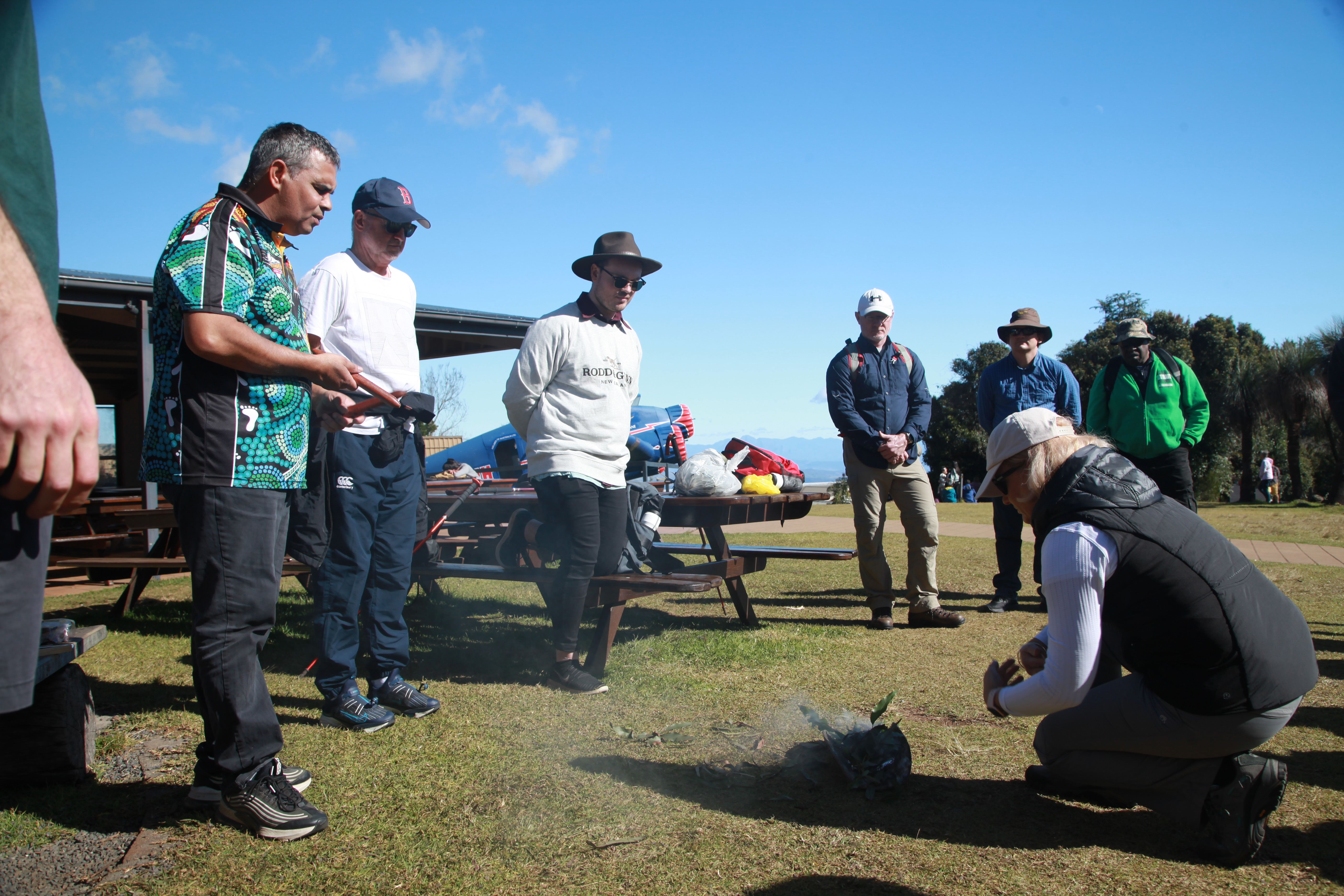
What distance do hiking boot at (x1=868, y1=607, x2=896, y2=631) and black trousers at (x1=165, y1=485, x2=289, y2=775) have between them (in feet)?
12.4

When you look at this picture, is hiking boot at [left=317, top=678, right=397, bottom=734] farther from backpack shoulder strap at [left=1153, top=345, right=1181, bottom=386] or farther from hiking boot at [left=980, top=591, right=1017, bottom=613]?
backpack shoulder strap at [left=1153, top=345, right=1181, bottom=386]

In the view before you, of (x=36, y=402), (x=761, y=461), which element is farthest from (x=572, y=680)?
(x=36, y=402)

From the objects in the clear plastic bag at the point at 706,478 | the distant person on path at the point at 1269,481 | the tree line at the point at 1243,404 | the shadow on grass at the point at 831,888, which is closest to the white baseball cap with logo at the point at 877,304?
the clear plastic bag at the point at 706,478

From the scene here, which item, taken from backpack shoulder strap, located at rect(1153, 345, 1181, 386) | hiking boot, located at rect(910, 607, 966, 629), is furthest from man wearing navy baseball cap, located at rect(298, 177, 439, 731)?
backpack shoulder strap, located at rect(1153, 345, 1181, 386)

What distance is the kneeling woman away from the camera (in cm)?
212

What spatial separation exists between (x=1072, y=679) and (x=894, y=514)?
14.1 metres

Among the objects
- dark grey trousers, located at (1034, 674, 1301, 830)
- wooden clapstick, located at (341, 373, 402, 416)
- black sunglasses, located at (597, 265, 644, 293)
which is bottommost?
dark grey trousers, located at (1034, 674, 1301, 830)

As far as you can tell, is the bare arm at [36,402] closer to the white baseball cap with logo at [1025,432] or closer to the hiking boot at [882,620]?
the white baseball cap with logo at [1025,432]

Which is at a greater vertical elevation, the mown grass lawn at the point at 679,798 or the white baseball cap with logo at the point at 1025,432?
the white baseball cap with logo at the point at 1025,432

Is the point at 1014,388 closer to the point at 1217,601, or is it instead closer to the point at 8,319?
the point at 1217,601

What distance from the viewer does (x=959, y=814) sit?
2.46 metres

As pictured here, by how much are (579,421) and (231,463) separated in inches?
69.5

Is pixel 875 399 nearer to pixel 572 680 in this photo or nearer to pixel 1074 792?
pixel 572 680

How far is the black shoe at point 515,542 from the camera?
5410 mm
